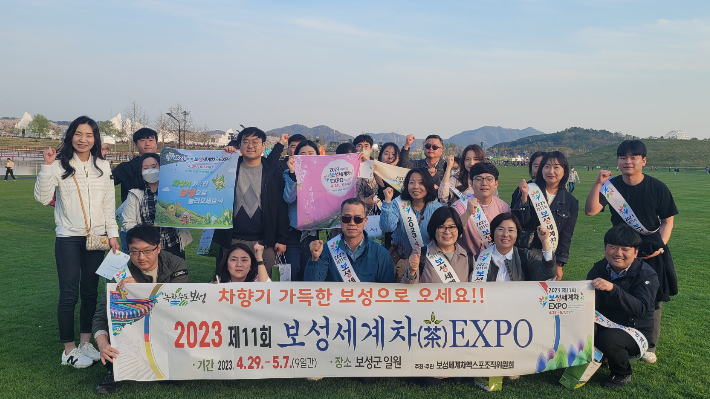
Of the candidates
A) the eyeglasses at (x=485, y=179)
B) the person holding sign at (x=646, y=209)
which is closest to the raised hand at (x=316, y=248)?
the eyeglasses at (x=485, y=179)

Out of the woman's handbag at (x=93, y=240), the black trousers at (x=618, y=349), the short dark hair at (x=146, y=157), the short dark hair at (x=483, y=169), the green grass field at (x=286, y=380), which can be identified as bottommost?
the green grass field at (x=286, y=380)

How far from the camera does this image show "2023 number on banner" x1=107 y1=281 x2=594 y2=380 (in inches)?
163

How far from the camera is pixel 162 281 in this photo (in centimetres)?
450

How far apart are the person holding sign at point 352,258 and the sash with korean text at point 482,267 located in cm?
78

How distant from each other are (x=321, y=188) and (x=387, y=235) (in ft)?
3.25

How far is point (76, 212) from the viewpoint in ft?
15.1

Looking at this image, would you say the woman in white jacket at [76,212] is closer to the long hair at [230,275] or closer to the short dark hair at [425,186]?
the long hair at [230,275]

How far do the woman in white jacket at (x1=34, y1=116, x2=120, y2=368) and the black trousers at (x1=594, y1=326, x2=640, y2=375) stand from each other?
4.81 meters

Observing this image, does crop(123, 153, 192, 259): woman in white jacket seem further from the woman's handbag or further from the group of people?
the woman's handbag

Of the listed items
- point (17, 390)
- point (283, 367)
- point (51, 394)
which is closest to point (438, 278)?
point (283, 367)

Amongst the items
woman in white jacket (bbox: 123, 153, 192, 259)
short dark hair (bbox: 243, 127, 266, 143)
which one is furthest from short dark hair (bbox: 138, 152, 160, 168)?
short dark hair (bbox: 243, 127, 266, 143)

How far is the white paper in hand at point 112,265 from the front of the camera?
4.22m

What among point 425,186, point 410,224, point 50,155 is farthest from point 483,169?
point 50,155

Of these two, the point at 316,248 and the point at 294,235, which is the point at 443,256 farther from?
the point at 294,235
